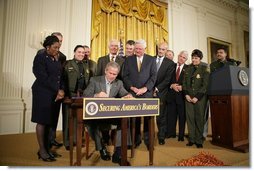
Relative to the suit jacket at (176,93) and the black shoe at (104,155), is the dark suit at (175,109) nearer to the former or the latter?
the suit jacket at (176,93)

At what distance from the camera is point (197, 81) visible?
7.72 feet

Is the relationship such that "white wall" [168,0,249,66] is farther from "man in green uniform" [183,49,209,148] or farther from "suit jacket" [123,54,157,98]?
"suit jacket" [123,54,157,98]

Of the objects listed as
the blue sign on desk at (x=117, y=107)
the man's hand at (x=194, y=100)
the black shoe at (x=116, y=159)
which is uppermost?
the man's hand at (x=194, y=100)

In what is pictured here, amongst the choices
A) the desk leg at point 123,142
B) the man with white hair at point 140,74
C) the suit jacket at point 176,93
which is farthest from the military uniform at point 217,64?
the desk leg at point 123,142

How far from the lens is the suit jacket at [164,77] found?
2.48 metres

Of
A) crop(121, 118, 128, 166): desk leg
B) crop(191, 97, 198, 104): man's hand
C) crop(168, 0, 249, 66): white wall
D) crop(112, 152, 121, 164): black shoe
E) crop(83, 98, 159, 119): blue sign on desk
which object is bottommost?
crop(112, 152, 121, 164): black shoe

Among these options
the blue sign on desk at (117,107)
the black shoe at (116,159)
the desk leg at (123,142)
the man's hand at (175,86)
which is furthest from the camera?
the man's hand at (175,86)

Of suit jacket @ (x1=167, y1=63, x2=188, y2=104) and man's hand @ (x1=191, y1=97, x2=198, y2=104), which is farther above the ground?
suit jacket @ (x1=167, y1=63, x2=188, y2=104)

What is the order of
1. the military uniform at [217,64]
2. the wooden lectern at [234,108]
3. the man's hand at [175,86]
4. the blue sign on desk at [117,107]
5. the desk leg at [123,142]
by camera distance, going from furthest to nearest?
the man's hand at [175,86]
the military uniform at [217,64]
the wooden lectern at [234,108]
the desk leg at [123,142]
the blue sign on desk at [117,107]

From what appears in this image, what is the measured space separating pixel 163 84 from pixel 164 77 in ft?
0.28

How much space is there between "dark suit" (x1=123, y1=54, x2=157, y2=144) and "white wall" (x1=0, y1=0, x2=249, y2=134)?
2.03ft

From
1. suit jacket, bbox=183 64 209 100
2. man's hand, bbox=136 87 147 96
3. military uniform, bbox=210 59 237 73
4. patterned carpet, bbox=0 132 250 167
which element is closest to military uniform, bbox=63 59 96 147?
patterned carpet, bbox=0 132 250 167

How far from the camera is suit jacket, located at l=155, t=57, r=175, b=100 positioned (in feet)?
8.15

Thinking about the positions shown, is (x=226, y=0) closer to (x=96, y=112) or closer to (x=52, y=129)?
(x=96, y=112)
